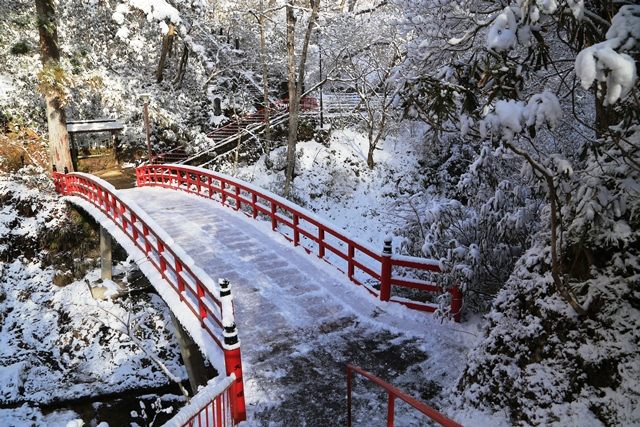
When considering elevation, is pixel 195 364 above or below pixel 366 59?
below

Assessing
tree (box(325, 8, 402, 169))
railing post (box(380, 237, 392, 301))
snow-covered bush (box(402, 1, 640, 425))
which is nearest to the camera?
snow-covered bush (box(402, 1, 640, 425))

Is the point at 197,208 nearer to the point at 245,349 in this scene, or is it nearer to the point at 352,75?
the point at 245,349

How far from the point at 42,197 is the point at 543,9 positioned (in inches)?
794

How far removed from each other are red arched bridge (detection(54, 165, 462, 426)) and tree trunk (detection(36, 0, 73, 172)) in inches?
252

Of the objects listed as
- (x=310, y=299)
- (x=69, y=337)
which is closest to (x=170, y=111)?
(x=69, y=337)

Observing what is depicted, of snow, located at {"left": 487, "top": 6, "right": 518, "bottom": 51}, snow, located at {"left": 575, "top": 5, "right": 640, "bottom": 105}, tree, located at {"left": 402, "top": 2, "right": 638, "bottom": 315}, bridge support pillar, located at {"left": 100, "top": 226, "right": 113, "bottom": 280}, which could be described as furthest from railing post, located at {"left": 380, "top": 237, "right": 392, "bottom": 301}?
bridge support pillar, located at {"left": 100, "top": 226, "right": 113, "bottom": 280}

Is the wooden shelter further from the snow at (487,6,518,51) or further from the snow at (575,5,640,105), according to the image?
the snow at (575,5,640,105)

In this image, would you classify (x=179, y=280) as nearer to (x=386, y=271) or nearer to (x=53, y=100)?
(x=386, y=271)

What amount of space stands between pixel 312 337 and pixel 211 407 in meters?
2.30

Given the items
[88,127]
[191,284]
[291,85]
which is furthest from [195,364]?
[88,127]

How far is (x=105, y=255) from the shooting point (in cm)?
1502

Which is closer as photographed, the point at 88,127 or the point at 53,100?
the point at 53,100

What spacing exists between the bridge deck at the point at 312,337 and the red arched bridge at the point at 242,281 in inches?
1.4

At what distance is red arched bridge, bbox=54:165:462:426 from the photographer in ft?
16.0
